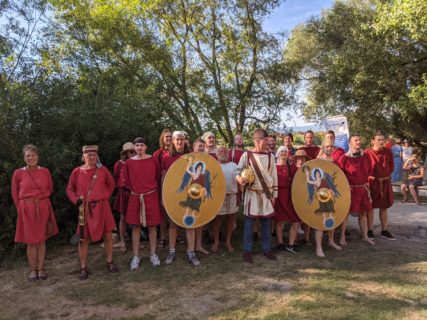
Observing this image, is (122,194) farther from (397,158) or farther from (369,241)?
(397,158)

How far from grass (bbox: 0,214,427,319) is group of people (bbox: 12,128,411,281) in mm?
209

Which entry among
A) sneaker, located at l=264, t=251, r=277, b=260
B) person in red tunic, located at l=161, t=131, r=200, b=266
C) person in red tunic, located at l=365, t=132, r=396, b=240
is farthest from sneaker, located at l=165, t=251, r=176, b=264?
person in red tunic, located at l=365, t=132, r=396, b=240

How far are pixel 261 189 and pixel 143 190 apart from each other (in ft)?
4.86

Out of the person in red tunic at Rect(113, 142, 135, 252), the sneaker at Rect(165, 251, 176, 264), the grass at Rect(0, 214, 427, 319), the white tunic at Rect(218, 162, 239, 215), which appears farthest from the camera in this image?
the person in red tunic at Rect(113, 142, 135, 252)

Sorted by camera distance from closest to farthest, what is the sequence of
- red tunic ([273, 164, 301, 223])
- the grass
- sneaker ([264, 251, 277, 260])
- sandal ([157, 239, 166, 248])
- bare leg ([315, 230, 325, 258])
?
the grass < sneaker ([264, 251, 277, 260]) < bare leg ([315, 230, 325, 258]) < red tunic ([273, 164, 301, 223]) < sandal ([157, 239, 166, 248])

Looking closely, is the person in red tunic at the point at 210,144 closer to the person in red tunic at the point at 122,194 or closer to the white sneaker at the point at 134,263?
the person in red tunic at the point at 122,194

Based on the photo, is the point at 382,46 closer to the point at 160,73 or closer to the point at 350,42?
the point at 350,42

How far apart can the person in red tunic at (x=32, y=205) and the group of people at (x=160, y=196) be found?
0.4 inches

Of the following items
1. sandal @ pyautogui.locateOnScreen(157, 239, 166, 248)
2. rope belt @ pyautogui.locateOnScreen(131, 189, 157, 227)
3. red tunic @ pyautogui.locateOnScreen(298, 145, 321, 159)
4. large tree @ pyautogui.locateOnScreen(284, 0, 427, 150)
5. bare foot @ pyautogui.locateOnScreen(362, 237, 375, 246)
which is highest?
large tree @ pyautogui.locateOnScreen(284, 0, 427, 150)

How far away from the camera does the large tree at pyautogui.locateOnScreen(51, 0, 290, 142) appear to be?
998 cm

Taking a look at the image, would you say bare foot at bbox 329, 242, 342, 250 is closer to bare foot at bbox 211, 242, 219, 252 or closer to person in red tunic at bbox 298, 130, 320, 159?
person in red tunic at bbox 298, 130, 320, 159

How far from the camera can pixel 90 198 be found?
4.47m

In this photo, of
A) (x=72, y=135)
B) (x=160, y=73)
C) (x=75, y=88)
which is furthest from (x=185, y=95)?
(x=72, y=135)

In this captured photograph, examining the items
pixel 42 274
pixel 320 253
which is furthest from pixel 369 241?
pixel 42 274
